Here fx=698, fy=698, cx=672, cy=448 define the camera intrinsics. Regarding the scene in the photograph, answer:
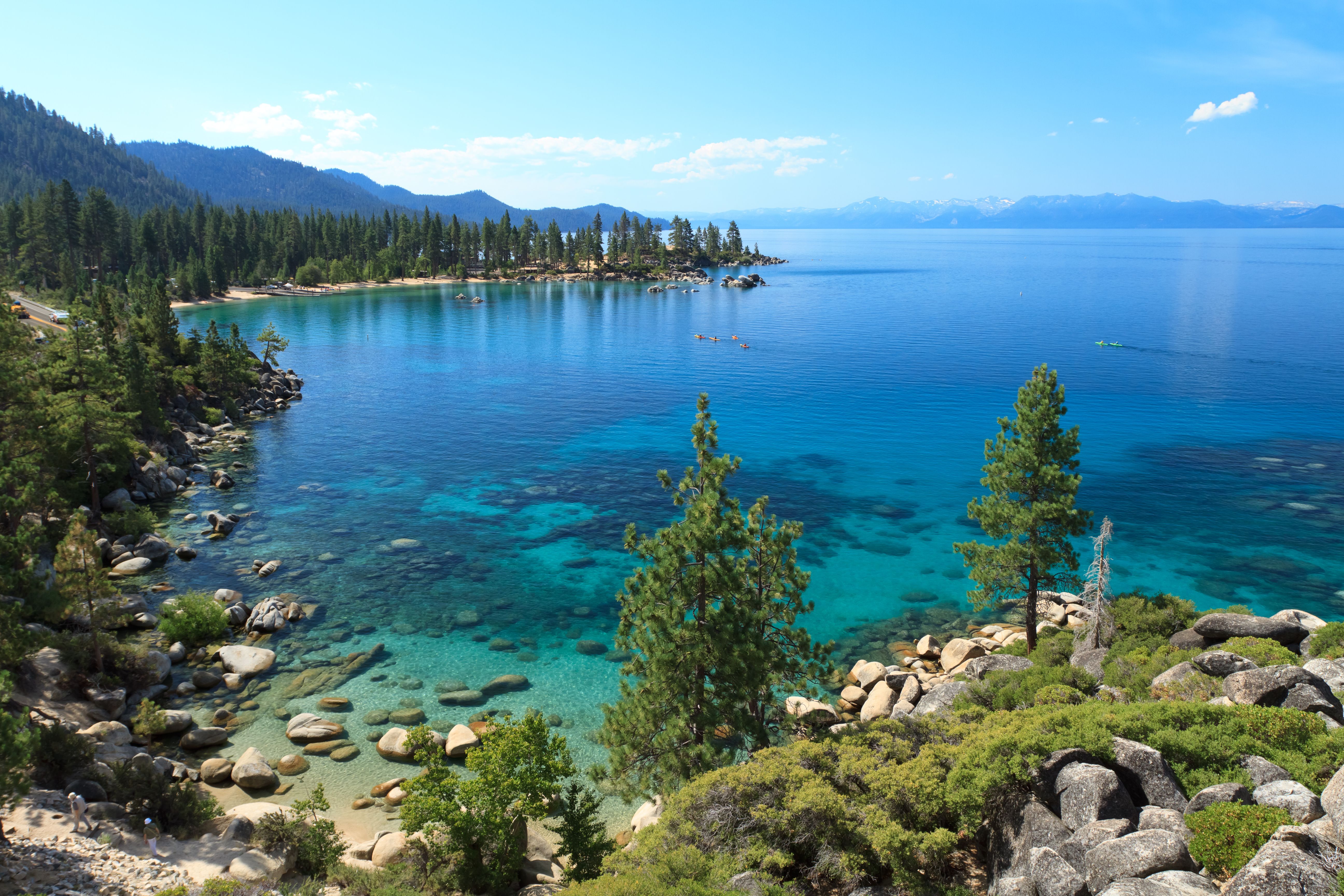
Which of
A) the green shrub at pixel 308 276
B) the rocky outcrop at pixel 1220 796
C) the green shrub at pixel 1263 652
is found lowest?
the green shrub at pixel 1263 652

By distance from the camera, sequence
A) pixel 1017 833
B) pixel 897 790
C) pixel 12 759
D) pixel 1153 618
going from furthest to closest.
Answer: pixel 1153 618 → pixel 897 790 → pixel 12 759 → pixel 1017 833

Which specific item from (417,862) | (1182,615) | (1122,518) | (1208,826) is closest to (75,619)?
(417,862)

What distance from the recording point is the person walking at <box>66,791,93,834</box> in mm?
19953

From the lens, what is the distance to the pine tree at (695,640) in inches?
851

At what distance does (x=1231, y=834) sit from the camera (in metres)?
14.2

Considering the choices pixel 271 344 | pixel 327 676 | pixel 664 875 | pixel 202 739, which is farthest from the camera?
pixel 271 344

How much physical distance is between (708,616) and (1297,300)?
20497cm

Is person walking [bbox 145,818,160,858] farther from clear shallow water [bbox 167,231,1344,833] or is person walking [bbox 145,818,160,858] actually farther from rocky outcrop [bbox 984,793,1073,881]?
rocky outcrop [bbox 984,793,1073,881]

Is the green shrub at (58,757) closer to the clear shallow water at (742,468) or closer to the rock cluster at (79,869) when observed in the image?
the rock cluster at (79,869)

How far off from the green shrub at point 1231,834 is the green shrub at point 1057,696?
7.90m

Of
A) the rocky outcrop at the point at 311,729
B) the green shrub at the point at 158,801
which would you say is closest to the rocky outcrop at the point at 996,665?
the rocky outcrop at the point at 311,729

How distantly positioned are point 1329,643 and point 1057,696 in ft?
38.8

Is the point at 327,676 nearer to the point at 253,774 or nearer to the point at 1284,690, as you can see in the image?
the point at 253,774

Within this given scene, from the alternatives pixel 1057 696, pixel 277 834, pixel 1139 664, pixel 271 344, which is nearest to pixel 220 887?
pixel 277 834
